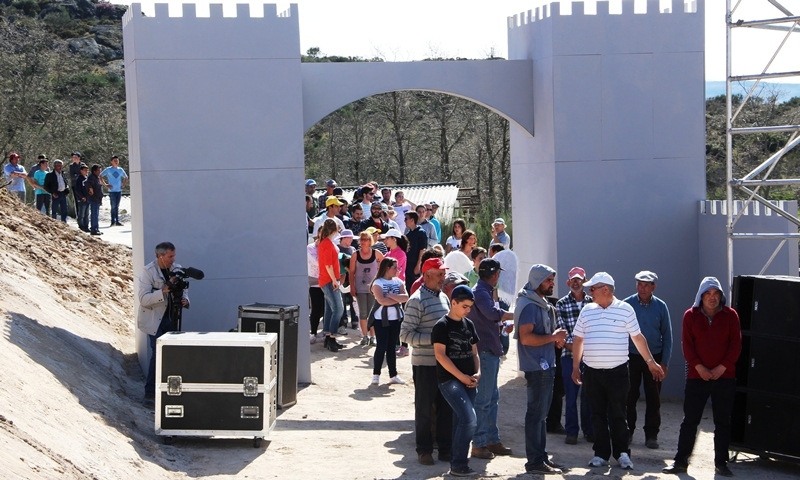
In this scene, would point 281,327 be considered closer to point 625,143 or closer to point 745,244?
point 625,143

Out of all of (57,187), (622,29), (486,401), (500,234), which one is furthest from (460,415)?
(57,187)

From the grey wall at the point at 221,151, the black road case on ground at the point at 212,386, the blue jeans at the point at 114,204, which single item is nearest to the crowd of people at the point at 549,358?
the black road case on ground at the point at 212,386

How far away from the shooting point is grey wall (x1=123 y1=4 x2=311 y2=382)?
994 cm

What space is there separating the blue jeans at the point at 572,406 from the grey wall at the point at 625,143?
2518 millimetres

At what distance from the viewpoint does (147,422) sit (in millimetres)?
8273

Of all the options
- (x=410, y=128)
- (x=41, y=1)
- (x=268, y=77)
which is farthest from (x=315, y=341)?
(x=41, y=1)

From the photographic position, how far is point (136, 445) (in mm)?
7340

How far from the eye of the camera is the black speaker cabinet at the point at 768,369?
7953 mm

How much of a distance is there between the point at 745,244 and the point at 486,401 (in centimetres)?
450

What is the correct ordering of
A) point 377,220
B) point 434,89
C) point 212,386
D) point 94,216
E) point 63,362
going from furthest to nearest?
point 94,216 → point 377,220 → point 434,89 → point 63,362 → point 212,386

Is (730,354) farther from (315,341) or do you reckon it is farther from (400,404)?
(315,341)

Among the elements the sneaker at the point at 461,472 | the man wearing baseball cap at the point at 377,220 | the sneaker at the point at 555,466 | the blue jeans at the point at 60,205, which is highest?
the blue jeans at the point at 60,205

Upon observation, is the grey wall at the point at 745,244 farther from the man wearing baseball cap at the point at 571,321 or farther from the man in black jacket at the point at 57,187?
the man in black jacket at the point at 57,187

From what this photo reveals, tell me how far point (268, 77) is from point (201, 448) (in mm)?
4245
